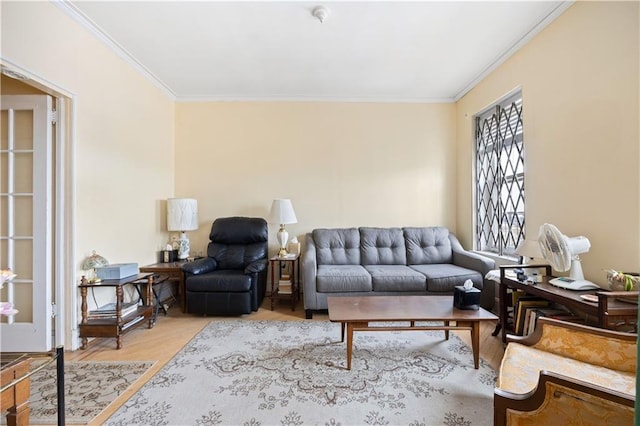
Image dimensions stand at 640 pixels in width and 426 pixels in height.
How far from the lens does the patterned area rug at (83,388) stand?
5.17ft

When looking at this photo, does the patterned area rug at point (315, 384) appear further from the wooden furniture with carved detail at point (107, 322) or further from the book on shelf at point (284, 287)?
the book on shelf at point (284, 287)

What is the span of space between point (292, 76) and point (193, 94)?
1.53 m

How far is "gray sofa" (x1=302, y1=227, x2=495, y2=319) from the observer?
3.01m

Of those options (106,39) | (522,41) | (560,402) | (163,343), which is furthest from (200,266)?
(522,41)

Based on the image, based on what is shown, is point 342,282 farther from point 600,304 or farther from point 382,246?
point 600,304

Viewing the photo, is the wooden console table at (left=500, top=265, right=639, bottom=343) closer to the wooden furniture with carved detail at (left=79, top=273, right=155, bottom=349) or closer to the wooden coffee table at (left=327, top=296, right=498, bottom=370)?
the wooden coffee table at (left=327, top=296, right=498, bottom=370)

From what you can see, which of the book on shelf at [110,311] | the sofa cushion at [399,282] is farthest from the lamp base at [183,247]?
the sofa cushion at [399,282]

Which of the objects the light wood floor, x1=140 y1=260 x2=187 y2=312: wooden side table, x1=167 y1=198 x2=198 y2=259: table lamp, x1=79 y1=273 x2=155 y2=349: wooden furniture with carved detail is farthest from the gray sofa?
x1=79 y1=273 x2=155 y2=349: wooden furniture with carved detail

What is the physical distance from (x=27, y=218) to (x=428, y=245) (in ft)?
13.4

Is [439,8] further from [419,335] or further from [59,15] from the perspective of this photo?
[59,15]

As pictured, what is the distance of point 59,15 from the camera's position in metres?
2.17

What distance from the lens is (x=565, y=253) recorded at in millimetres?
1933

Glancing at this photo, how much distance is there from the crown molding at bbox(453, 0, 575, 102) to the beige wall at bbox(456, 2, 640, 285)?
0.05 m

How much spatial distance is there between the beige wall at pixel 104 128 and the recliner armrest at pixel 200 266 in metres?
0.61
